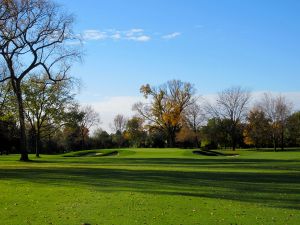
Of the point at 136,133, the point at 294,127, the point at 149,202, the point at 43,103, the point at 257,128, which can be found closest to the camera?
the point at 149,202

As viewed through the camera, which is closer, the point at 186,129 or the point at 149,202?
the point at 149,202

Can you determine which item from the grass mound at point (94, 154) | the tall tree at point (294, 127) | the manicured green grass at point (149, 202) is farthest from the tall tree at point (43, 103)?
the tall tree at point (294, 127)

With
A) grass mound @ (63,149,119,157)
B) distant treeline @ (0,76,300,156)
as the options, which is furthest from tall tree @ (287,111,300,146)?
grass mound @ (63,149,119,157)

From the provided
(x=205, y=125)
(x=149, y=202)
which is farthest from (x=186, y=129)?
(x=149, y=202)

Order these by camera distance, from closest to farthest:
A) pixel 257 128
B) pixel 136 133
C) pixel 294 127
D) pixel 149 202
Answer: pixel 149 202
pixel 257 128
pixel 294 127
pixel 136 133

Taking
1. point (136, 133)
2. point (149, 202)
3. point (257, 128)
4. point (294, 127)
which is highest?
point (294, 127)

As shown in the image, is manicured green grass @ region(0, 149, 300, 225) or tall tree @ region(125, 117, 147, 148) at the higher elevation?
tall tree @ region(125, 117, 147, 148)

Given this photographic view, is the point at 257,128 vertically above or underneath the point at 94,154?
above

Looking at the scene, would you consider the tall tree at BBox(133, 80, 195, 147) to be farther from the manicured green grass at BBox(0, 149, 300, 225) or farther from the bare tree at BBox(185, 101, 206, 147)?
the manicured green grass at BBox(0, 149, 300, 225)

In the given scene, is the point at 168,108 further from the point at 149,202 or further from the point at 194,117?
the point at 149,202

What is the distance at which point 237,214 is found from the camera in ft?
39.0

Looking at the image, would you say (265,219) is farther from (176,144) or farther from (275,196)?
(176,144)

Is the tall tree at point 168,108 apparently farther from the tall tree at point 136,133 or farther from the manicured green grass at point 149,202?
the manicured green grass at point 149,202

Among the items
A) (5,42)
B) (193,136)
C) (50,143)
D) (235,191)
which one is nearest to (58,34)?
(5,42)
